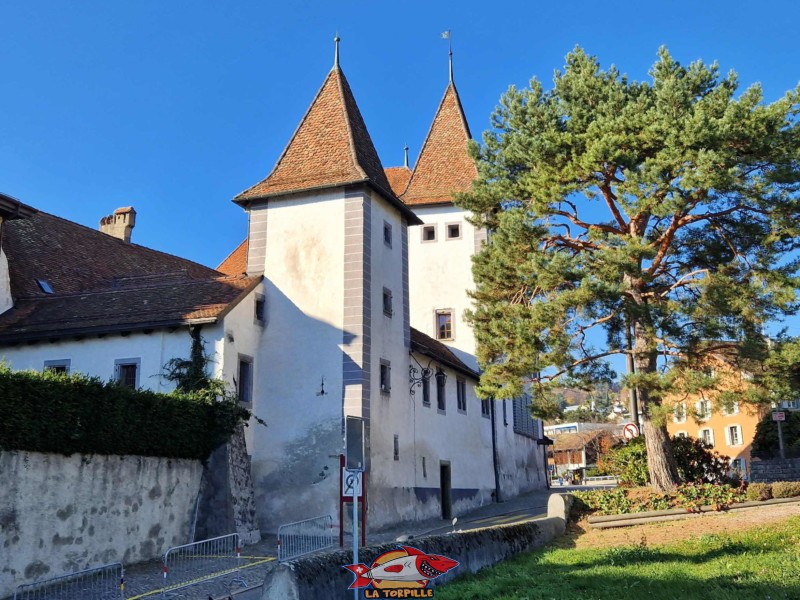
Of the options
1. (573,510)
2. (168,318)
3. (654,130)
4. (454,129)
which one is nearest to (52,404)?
(168,318)

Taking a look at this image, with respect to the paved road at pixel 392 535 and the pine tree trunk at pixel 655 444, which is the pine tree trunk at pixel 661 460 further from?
the paved road at pixel 392 535

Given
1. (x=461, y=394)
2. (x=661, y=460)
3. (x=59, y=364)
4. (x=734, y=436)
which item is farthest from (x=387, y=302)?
Answer: (x=734, y=436)

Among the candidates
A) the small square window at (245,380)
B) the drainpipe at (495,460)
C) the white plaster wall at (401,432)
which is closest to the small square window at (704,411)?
the white plaster wall at (401,432)

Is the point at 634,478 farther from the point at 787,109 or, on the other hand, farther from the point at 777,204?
the point at 787,109

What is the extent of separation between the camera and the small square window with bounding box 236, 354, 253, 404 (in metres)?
24.2

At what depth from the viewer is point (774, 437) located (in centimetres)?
3089

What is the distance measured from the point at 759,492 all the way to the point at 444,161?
943 inches

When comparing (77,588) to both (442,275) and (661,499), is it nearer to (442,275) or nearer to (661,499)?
(661,499)

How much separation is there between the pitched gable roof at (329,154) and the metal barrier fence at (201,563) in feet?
38.6

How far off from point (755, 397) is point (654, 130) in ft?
23.0

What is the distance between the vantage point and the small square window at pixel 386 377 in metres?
26.3

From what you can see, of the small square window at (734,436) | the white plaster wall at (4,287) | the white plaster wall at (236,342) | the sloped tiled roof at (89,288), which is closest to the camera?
the white plaster wall at (236,342)

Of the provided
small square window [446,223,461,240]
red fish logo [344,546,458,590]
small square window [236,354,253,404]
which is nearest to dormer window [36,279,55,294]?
small square window [236,354,253,404]

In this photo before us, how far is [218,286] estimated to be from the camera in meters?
24.8
